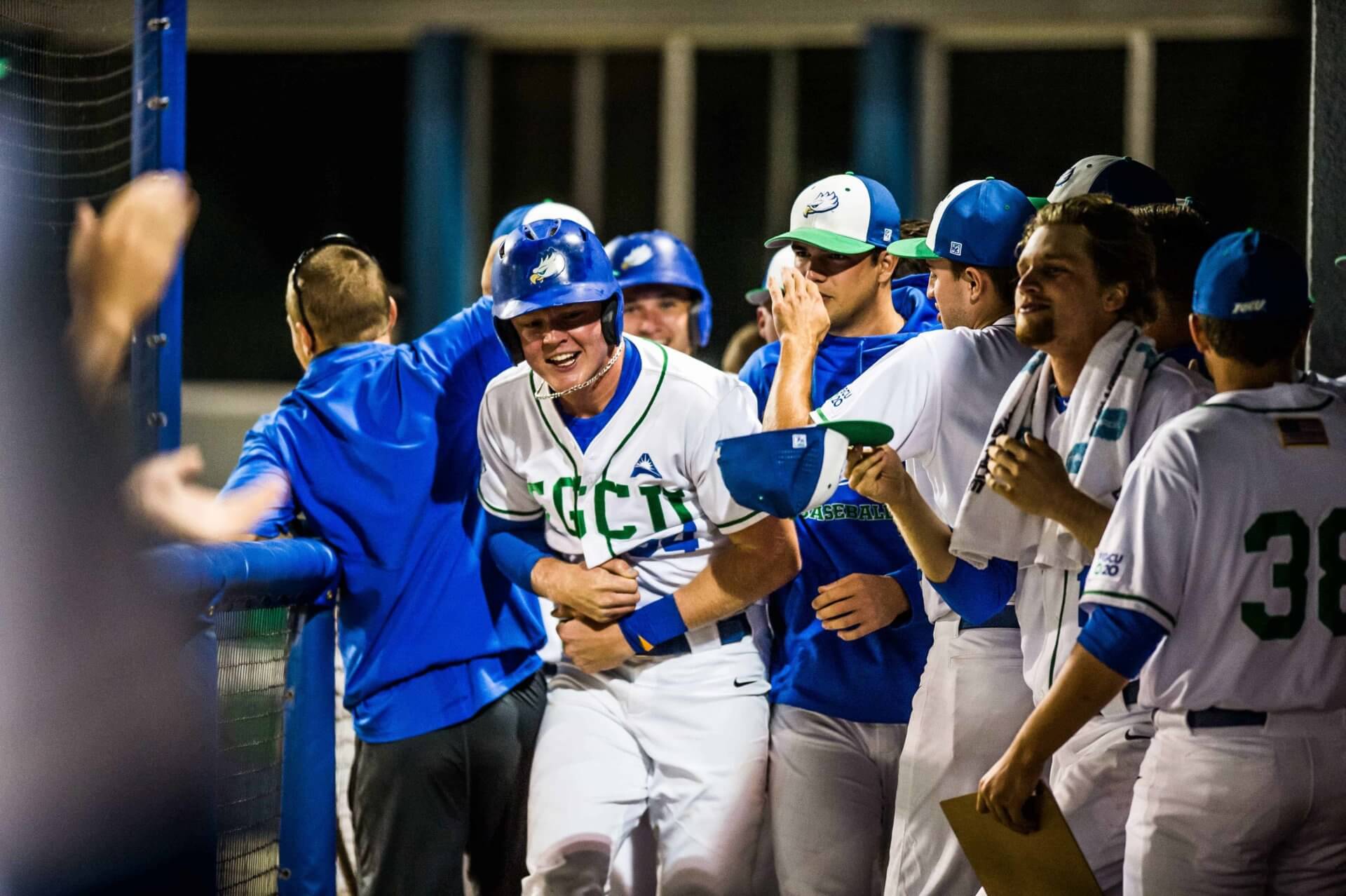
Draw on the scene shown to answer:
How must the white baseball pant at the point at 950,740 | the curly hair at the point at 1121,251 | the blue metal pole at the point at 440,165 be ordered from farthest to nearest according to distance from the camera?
1. the blue metal pole at the point at 440,165
2. the white baseball pant at the point at 950,740
3. the curly hair at the point at 1121,251

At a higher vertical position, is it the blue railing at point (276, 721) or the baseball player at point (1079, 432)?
the baseball player at point (1079, 432)

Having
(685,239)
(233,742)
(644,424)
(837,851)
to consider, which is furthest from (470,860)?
(685,239)

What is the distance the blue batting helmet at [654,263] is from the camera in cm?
537

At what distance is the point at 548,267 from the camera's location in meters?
3.64

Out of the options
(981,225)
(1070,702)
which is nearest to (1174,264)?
(981,225)

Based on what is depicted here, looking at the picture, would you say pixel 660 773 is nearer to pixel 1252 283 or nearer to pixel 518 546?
pixel 518 546

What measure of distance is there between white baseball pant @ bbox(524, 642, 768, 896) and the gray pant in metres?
0.07

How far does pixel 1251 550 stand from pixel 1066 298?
648 millimetres

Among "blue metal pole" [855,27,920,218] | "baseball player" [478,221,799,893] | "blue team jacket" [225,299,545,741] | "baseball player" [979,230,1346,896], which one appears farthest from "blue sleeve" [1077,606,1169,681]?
"blue metal pole" [855,27,920,218]

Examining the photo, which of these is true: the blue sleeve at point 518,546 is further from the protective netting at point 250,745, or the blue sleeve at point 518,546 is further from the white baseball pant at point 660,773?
the protective netting at point 250,745

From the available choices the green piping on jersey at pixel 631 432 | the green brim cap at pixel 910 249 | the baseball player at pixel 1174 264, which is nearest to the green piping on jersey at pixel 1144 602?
the baseball player at pixel 1174 264

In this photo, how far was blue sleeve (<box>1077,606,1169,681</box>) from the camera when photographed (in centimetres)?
264

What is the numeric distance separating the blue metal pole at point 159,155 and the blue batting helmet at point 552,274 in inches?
30.7

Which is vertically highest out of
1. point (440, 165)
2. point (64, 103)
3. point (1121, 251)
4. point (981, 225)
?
point (440, 165)
